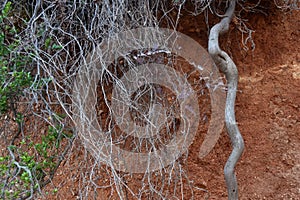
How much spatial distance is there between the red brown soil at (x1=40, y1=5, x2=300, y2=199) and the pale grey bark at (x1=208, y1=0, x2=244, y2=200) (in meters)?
0.31

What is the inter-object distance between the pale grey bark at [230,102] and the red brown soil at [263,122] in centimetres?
31

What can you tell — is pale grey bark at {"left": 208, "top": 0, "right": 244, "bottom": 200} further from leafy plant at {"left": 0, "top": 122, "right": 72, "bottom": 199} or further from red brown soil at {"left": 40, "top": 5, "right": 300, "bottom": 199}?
leafy plant at {"left": 0, "top": 122, "right": 72, "bottom": 199}

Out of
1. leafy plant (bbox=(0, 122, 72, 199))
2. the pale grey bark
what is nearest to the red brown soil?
leafy plant (bbox=(0, 122, 72, 199))

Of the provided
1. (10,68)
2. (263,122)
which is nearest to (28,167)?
(10,68)

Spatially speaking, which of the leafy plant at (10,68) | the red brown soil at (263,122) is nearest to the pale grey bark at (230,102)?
the red brown soil at (263,122)

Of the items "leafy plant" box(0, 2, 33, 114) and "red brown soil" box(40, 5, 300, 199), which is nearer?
"leafy plant" box(0, 2, 33, 114)

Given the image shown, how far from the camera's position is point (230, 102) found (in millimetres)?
1647

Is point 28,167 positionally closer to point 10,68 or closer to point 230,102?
point 10,68

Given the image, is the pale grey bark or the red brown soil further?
the red brown soil

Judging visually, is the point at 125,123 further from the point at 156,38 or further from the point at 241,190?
the point at 241,190

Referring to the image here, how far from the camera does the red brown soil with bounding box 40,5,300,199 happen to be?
1852mm

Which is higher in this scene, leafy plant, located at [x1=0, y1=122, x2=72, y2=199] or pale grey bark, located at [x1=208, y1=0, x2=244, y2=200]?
pale grey bark, located at [x1=208, y1=0, x2=244, y2=200]

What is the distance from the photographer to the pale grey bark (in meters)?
1.55

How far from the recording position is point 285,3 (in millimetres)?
1980
